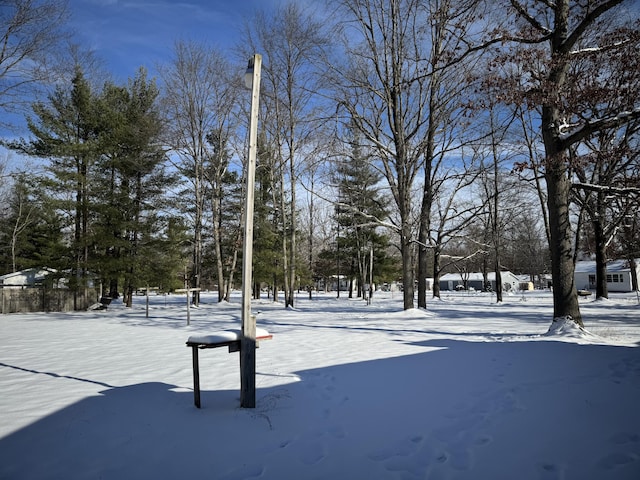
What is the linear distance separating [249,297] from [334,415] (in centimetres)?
148

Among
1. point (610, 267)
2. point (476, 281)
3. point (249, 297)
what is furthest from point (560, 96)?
point (476, 281)

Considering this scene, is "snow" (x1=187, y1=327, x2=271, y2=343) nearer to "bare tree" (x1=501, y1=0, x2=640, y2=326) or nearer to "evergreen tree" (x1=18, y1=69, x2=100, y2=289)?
"bare tree" (x1=501, y1=0, x2=640, y2=326)

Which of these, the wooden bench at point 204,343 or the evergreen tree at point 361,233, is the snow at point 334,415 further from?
the evergreen tree at point 361,233

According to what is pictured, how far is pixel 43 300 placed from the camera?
54.5ft

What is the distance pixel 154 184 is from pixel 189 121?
4.22m

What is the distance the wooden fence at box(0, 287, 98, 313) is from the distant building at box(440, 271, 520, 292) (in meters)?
46.1

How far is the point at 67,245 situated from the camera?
1809 centimetres

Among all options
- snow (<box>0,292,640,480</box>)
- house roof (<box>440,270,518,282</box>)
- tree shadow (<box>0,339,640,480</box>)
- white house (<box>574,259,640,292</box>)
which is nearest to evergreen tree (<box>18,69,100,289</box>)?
snow (<box>0,292,640,480</box>)

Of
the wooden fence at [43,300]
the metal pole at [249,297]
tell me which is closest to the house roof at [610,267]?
the metal pole at [249,297]

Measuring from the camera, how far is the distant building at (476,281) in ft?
185

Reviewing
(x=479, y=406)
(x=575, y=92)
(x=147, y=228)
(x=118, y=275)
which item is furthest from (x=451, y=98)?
(x=118, y=275)

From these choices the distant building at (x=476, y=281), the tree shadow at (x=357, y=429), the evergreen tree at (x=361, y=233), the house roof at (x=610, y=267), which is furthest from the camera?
the distant building at (x=476, y=281)

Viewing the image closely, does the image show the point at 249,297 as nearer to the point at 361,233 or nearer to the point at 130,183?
the point at 130,183

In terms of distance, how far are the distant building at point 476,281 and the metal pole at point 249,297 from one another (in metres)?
50.2
